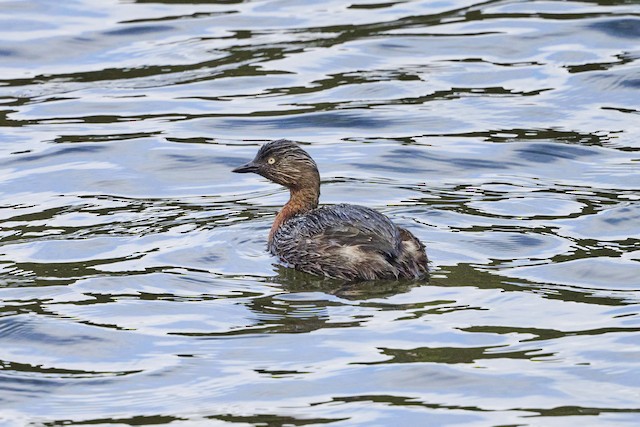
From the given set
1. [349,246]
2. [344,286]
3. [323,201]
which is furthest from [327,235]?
[323,201]

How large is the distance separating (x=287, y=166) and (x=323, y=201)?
1.06 meters

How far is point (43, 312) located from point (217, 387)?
1.73 meters

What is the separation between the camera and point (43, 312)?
8.62 m

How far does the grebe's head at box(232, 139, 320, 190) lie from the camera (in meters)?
10.5

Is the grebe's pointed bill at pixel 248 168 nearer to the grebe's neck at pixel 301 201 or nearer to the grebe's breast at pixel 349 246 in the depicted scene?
the grebe's neck at pixel 301 201

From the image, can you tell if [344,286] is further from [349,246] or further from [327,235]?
[327,235]

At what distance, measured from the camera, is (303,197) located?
10.6 metres

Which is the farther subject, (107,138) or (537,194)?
(107,138)

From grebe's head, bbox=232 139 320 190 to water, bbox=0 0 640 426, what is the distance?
0.42m

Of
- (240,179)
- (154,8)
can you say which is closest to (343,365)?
(240,179)

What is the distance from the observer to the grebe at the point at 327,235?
923 centimetres

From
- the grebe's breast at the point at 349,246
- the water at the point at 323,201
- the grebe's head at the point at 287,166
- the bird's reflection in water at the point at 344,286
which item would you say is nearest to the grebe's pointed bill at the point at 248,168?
the grebe's head at the point at 287,166

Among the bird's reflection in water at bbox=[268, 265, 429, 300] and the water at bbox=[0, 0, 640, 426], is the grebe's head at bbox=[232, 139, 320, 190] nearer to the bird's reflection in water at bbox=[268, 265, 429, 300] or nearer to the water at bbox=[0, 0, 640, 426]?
the water at bbox=[0, 0, 640, 426]

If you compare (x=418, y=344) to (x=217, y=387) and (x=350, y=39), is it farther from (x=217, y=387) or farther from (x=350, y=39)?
(x=350, y=39)
